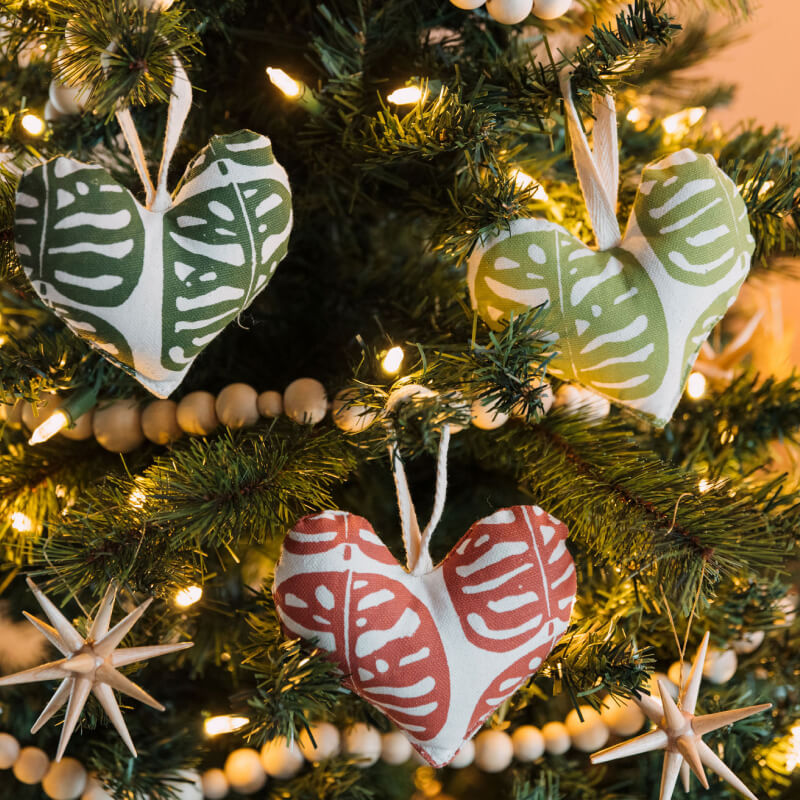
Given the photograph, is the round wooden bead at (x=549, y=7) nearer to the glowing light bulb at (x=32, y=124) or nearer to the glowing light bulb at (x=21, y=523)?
the glowing light bulb at (x=32, y=124)

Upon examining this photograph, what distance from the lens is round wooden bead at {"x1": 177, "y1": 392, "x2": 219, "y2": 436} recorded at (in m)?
0.49

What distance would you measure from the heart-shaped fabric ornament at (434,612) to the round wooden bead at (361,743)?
0.45ft

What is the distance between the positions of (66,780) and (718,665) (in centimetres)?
49

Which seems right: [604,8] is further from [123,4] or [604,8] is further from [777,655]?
[777,655]

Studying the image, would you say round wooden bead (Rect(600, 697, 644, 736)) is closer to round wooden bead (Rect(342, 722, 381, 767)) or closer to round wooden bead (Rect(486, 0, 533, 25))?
round wooden bead (Rect(342, 722, 381, 767))

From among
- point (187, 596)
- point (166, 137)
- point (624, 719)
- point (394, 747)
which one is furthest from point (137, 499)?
point (624, 719)

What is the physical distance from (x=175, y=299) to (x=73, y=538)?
142 millimetres

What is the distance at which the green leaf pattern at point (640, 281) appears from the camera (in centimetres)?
41

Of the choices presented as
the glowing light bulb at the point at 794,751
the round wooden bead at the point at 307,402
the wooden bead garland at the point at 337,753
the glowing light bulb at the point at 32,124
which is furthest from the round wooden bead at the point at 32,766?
the glowing light bulb at the point at 794,751

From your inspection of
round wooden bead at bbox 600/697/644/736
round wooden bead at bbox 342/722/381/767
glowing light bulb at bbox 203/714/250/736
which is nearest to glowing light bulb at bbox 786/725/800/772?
round wooden bead at bbox 600/697/644/736

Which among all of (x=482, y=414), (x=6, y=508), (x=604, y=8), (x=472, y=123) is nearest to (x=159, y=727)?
(x=6, y=508)

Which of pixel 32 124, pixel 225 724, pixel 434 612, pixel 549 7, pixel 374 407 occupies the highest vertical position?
pixel 549 7

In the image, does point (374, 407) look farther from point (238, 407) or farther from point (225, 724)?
point (225, 724)

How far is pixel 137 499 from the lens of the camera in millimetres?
402
